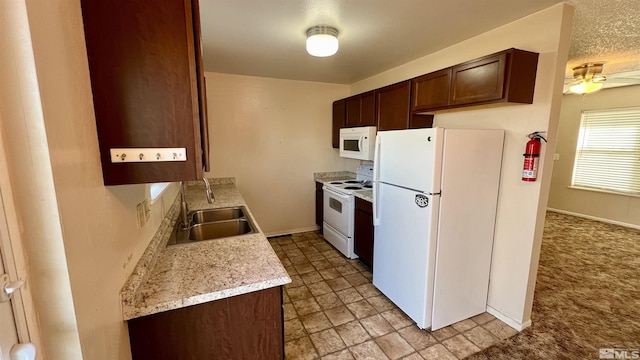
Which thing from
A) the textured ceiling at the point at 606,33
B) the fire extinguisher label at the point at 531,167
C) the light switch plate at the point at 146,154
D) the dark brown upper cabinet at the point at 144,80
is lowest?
the fire extinguisher label at the point at 531,167

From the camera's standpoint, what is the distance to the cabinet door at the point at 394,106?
107 inches

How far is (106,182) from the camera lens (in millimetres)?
898

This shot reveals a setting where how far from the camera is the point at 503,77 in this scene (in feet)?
5.95

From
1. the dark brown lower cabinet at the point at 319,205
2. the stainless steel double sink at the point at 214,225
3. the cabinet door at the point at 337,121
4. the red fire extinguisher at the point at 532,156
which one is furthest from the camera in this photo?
the dark brown lower cabinet at the point at 319,205

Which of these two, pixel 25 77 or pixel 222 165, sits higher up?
pixel 25 77

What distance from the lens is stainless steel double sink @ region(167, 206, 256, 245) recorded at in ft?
6.52

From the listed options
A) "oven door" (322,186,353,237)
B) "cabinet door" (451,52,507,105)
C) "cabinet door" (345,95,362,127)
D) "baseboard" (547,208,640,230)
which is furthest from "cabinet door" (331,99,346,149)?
"baseboard" (547,208,640,230)

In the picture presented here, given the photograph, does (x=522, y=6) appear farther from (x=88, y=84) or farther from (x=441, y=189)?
(x=88, y=84)

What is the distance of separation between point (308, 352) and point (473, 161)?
6.22ft

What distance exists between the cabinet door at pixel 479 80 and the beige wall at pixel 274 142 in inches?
90.1

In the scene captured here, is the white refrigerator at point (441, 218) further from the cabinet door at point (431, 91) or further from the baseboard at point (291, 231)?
the baseboard at point (291, 231)

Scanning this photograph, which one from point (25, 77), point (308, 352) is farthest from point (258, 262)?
point (25, 77)

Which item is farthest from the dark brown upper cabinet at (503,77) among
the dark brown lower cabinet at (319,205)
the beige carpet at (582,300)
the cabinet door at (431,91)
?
the dark brown lower cabinet at (319,205)

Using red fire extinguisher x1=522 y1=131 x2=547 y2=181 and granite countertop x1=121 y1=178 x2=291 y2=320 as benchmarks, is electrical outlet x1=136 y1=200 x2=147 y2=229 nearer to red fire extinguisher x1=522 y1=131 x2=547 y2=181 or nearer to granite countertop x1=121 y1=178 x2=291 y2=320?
granite countertop x1=121 y1=178 x2=291 y2=320
